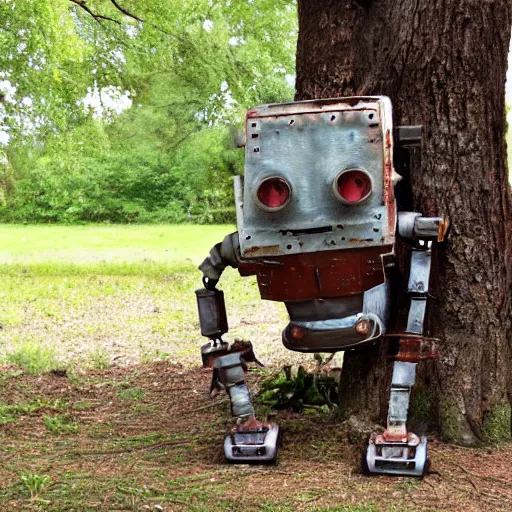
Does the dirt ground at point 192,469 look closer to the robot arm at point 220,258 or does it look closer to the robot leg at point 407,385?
the robot leg at point 407,385

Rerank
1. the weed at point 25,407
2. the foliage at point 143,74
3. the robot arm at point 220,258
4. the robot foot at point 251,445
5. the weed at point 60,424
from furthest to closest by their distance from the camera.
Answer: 1. the foliage at point 143,74
2. the weed at point 25,407
3. the weed at point 60,424
4. the robot foot at point 251,445
5. the robot arm at point 220,258

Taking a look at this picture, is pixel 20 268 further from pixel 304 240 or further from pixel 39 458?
pixel 304 240

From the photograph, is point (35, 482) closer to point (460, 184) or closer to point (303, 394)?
point (303, 394)

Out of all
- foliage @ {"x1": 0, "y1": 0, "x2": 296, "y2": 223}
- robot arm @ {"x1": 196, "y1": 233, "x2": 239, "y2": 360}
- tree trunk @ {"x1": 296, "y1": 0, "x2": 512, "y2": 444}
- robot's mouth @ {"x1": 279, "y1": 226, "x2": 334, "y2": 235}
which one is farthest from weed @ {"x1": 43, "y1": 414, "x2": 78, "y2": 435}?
foliage @ {"x1": 0, "y1": 0, "x2": 296, "y2": 223}

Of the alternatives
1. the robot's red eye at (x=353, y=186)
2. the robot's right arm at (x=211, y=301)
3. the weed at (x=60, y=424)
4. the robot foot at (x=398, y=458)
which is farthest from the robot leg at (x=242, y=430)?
the weed at (x=60, y=424)

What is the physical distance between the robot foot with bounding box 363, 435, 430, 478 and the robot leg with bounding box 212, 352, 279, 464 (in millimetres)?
476

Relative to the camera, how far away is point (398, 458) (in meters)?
3.53

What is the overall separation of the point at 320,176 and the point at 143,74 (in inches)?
492

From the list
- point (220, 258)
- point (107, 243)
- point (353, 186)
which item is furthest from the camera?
point (107, 243)

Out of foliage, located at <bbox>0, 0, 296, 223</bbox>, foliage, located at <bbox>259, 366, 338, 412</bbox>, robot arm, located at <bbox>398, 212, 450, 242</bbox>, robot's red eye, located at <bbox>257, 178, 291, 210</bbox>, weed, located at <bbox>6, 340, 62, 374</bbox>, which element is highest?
foliage, located at <bbox>0, 0, 296, 223</bbox>

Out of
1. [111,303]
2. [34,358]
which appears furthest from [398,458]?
[111,303]

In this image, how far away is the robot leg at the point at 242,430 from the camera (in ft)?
12.3

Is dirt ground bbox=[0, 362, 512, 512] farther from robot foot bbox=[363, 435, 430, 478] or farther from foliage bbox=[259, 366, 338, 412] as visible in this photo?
foliage bbox=[259, 366, 338, 412]

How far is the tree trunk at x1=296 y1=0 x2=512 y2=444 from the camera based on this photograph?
12.6 ft
